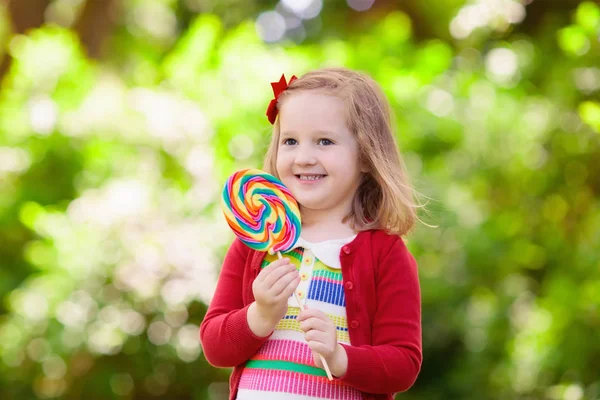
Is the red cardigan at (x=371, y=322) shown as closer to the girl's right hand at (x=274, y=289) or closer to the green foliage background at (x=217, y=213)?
the girl's right hand at (x=274, y=289)

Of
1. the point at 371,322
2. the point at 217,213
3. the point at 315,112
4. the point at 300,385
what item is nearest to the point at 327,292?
the point at 371,322

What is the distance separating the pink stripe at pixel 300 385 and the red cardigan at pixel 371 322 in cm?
6

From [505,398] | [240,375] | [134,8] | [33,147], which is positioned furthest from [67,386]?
[134,8]

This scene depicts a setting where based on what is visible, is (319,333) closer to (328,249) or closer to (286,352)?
(286,352)

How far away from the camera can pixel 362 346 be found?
83.1 inches

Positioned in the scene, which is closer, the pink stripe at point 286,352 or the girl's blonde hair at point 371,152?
the pink stripe at point 286,352

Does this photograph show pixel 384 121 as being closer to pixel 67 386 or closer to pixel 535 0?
pixel 67 386

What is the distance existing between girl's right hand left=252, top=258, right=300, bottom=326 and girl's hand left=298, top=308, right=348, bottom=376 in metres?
0.07

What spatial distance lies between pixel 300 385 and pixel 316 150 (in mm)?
644

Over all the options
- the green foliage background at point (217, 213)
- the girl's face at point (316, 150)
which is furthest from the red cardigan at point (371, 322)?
the green foliage background at point (217, 213)

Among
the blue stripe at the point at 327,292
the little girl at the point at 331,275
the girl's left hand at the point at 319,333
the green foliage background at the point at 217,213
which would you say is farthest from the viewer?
the green foliage background at the point at 217,213

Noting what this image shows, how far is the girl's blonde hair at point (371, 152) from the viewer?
227cm

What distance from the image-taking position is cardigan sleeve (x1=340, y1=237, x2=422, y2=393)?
2059mm

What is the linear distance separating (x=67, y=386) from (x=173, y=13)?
6.25m
